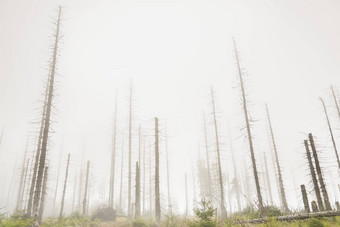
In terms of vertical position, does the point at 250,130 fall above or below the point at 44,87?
below

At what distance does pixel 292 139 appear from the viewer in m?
115

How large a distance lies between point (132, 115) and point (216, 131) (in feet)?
43.5

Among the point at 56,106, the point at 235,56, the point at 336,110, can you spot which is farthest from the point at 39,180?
the point at 336,110

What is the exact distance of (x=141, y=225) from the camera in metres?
16.1

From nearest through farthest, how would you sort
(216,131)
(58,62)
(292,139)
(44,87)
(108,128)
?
(58,62) → (44,87) → (216,131) → (108,128) → (292,139)

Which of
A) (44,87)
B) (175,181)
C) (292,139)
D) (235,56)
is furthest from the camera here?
(175,181)

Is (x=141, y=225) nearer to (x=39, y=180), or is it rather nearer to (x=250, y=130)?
(x=39, y=180)

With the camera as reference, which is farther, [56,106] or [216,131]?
[216,131]

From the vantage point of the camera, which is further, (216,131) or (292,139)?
(292,139)

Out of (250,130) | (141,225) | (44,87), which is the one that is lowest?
(141,225)

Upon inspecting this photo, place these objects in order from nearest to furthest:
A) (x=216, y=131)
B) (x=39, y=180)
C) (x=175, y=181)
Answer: (x=39, y=180) → (x=216, y=131) → (x=175, y=181)

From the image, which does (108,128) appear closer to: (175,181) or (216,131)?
(216,131)

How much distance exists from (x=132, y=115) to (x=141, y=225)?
17.2 m

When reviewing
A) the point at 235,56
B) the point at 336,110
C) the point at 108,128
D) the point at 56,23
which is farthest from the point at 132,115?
the point at 336,110
